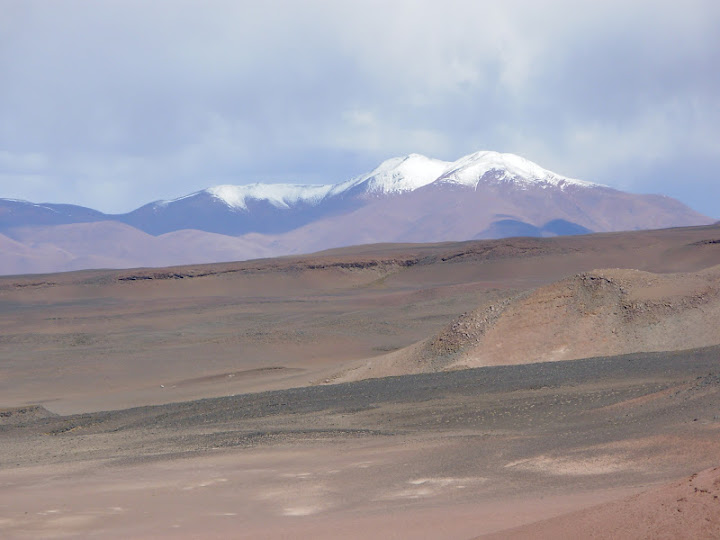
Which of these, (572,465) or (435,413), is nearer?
(572,465)

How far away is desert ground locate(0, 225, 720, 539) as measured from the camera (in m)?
10.8

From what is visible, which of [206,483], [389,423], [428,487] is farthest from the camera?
[389,423]

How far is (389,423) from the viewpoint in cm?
1892

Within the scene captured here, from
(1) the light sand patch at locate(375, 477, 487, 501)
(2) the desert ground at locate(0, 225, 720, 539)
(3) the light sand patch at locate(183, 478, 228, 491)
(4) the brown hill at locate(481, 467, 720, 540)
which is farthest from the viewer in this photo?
(3) the light sand patch at locate(183, 478, 228, 491)

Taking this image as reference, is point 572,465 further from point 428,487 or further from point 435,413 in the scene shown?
point 435,413

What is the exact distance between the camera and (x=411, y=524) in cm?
1013

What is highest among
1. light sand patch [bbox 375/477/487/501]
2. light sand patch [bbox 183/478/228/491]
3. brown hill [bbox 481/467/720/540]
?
brown hill [bbox 481/467/720/540]

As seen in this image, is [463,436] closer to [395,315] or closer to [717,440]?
[717,440]

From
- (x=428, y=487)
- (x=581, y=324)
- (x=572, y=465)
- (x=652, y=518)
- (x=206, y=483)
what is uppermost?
(x=581, y=324)

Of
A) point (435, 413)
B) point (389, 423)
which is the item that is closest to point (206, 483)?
point (389, 423)

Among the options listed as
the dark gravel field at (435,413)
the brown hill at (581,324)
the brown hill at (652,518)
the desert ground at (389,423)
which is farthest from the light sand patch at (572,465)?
the brown hill at (581,324)

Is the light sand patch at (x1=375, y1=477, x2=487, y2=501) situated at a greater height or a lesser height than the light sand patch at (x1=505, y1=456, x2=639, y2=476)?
lesser

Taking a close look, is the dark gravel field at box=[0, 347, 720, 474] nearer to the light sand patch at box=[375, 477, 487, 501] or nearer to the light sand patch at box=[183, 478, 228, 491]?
the light sand patch at box=[375, 477, 487, 501]

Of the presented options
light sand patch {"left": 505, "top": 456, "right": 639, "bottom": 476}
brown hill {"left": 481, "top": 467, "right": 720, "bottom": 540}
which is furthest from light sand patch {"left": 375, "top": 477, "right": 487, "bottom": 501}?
brown hill {"left": 481, "top": 467, "right": 720, "bottom": 540}
